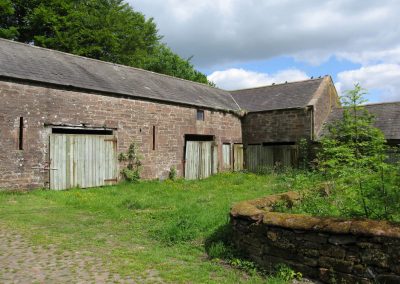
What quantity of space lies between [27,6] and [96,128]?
19.1m

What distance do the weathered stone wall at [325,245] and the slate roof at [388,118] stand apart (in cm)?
1449

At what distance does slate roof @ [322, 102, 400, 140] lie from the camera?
17.9 m

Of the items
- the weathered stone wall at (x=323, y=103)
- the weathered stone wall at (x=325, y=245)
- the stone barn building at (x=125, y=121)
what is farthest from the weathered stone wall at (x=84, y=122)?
the weathered stone wall at (x=325, y=245)

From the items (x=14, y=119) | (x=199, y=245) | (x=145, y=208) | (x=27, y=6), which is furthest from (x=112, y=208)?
(x=27, y=6)

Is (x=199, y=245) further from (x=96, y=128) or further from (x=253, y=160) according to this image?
(x=253, y=160)

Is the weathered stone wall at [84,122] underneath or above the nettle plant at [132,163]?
above

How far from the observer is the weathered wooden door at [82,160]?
13.5 meters

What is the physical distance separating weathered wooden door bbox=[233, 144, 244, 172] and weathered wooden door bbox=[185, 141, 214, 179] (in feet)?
6.72

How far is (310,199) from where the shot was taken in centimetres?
717

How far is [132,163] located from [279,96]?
1054cm

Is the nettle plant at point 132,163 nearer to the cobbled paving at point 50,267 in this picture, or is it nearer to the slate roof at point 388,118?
the cobbled paving at point 50,267

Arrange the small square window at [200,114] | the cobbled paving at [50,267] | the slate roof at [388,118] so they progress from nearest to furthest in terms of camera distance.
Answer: the cobbled paving at [50,267], the slate roof at [388,118], the small square window at [200,114]

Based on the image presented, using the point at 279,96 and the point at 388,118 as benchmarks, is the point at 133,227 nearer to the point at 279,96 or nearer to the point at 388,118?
the point at 388,118

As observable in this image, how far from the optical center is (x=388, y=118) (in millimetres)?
19031
